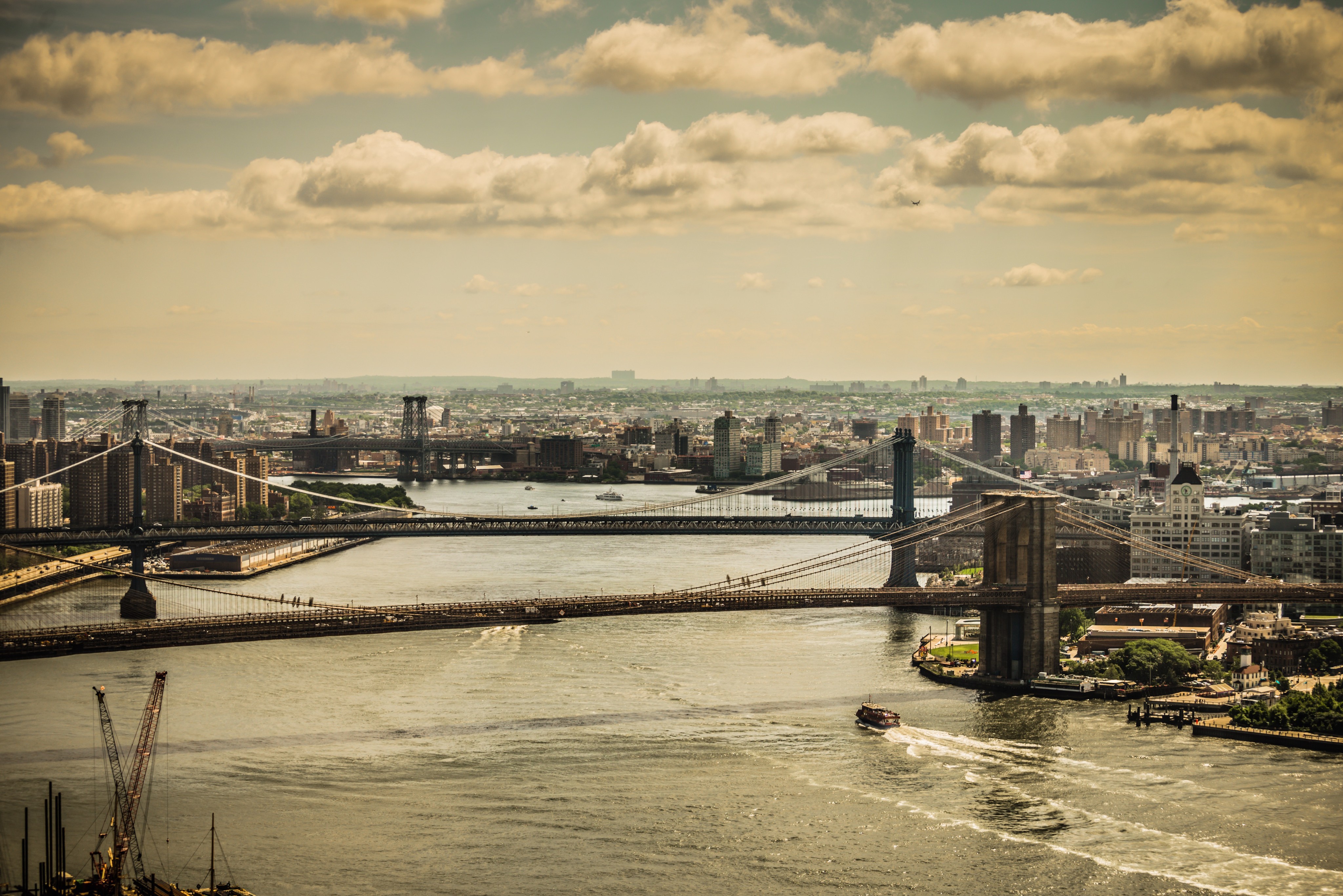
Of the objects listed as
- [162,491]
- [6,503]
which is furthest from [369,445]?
[6,503]

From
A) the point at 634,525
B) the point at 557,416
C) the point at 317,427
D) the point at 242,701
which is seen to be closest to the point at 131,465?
the point at 634,525

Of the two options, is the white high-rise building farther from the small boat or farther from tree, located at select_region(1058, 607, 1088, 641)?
the small boat

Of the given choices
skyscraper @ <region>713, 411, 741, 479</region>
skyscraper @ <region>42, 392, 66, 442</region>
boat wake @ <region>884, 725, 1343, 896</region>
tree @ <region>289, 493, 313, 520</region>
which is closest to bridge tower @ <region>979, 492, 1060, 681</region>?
boat wake @ <region>884, 725, 1343, 896</region>

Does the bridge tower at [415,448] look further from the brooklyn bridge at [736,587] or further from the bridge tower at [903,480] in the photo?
the bridge tower at [903,480]

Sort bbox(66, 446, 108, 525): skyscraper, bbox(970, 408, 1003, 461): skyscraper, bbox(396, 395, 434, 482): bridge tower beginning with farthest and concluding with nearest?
bbox(396, 395, 434, 482): bridge tower < bbox(970, 408, 1003, 461): skyscraper < bbox(66, 446, 108, 525): skyscraper

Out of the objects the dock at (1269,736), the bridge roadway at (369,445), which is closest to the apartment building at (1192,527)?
the dock at (1269,736)
